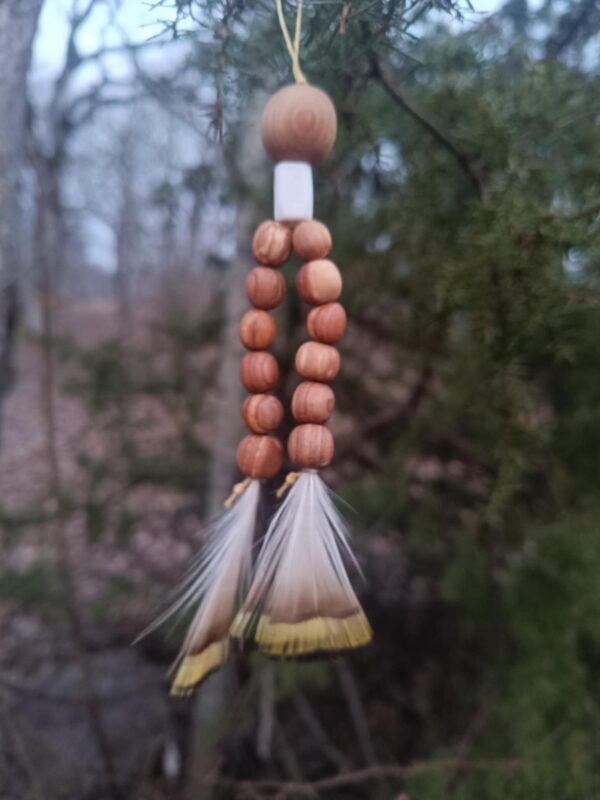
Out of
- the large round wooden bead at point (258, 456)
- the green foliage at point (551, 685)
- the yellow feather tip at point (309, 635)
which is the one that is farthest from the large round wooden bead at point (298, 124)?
the green foliage at point (551, 685)

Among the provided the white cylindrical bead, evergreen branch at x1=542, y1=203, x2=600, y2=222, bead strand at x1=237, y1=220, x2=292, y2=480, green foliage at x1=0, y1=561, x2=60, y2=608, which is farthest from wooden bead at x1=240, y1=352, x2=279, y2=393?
green foliage at x1=0, y1=561, x2=60, y2=608

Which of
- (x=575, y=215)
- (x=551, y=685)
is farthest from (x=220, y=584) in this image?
(x=551, y=685)

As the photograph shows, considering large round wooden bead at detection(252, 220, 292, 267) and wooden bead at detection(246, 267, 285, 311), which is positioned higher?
large round wooden bead at detection(252, 220, 292, 267)

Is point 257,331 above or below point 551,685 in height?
above

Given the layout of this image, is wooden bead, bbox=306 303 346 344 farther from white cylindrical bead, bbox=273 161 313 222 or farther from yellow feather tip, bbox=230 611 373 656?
yellow feather tip, bbox=230 611 373 656

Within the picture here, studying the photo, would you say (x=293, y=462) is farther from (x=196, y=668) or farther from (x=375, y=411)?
(x=375, y=411)
